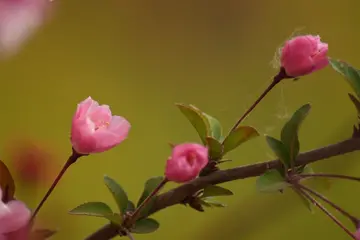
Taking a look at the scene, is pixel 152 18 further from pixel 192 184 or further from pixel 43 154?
pixel 192 184

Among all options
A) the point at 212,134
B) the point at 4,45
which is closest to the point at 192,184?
the point at 212,134

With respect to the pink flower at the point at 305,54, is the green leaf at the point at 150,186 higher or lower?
lower

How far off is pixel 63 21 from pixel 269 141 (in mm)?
493

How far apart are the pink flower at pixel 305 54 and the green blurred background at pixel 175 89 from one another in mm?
444

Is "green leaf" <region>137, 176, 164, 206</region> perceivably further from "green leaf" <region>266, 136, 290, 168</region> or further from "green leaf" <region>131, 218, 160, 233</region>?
"green leaf" <region>266, 136, 290, 168</region>

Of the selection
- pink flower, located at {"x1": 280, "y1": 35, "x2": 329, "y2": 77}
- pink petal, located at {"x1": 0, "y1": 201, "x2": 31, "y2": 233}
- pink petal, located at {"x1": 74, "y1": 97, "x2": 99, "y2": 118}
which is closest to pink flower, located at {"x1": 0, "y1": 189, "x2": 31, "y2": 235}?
pink petal, located at {"x1": 0, "y1": 201, "x2": 31, "y2": 233}

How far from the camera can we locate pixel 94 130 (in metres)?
0.63

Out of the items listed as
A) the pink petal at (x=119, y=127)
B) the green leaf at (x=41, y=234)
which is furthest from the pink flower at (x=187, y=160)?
the green leaf at (x=41, y=234)

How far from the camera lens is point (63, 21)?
105 cm

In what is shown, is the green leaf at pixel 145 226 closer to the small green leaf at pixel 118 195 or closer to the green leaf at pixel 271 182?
the small green leaf at pixel 118 195

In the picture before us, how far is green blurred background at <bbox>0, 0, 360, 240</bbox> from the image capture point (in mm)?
1048

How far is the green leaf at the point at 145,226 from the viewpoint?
2.34 ft

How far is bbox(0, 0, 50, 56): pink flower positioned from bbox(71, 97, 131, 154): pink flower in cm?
21

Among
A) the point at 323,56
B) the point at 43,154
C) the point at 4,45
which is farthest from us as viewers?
the point at 43,154
